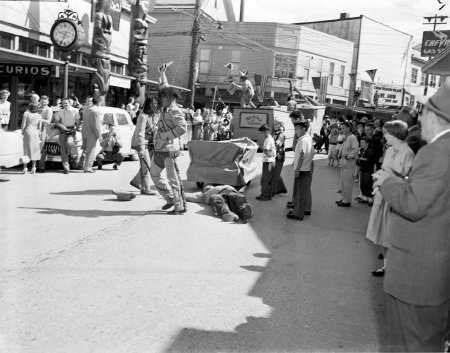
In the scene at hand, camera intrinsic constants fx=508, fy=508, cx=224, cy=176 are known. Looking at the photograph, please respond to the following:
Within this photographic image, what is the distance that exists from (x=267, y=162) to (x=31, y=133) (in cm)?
524

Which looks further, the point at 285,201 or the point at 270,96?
the point at 270,96

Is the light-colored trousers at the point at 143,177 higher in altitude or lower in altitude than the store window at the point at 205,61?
lower

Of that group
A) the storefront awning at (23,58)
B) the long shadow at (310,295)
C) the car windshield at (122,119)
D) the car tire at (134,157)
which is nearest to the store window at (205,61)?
the storefront awning at (23,58)

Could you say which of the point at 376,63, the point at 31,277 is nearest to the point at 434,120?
the point at 31,277

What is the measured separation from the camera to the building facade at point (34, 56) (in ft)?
56.1

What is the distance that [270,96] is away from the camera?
128 ft

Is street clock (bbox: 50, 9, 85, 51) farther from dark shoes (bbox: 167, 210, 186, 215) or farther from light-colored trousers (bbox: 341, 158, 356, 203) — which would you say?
dark shoes (bbox: 167, 210, 186, 215)

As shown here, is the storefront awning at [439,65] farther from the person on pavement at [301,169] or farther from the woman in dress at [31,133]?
the woman in dress at [31,133]

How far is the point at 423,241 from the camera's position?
8.36ft

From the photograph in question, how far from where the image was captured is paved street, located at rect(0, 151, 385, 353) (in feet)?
12.1

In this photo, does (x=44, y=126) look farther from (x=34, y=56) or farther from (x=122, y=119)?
(x=34, y=56)

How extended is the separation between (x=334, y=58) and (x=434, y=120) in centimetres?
4236

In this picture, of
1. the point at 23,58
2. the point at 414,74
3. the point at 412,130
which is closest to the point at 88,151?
the point at 23,58

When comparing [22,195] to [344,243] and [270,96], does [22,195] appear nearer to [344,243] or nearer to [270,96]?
[344,243]
